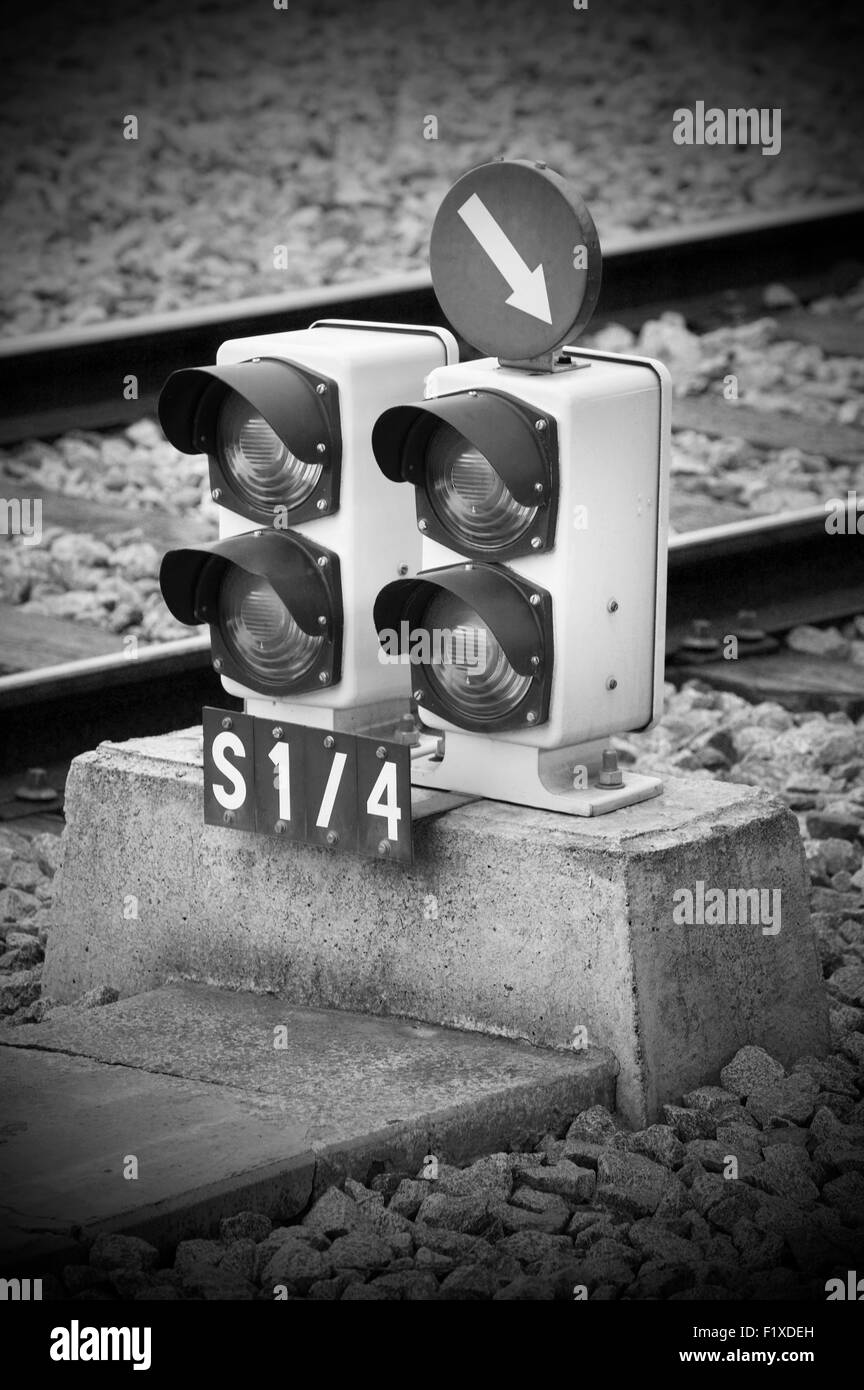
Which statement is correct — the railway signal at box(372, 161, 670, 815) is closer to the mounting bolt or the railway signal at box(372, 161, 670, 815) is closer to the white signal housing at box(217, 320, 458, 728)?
the mounting bolt

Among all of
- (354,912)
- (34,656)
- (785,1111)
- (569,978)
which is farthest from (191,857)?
(34,656)

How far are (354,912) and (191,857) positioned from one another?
1.26ft

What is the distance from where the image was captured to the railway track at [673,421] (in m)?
5.95

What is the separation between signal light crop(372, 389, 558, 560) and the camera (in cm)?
420

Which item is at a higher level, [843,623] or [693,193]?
[693,193]

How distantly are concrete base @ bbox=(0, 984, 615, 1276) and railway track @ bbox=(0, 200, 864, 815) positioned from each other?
1.38m

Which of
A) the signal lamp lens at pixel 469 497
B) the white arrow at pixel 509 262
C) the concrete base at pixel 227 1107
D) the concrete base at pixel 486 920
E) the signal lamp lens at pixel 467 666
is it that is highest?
the white arrow at pixel 509 262

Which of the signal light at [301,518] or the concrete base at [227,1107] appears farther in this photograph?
the signal light at [301,518]

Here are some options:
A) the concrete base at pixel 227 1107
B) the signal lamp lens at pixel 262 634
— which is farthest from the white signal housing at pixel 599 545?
the concrete base at pixel 227 1107

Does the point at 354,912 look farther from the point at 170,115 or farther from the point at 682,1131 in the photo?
the point at 170,115

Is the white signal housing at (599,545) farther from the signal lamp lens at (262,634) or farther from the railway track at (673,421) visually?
the railway track at (673,421)

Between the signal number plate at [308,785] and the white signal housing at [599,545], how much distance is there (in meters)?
0.16

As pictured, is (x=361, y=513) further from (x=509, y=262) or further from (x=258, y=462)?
(x=509, y=262)

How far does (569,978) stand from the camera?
4.33 m
